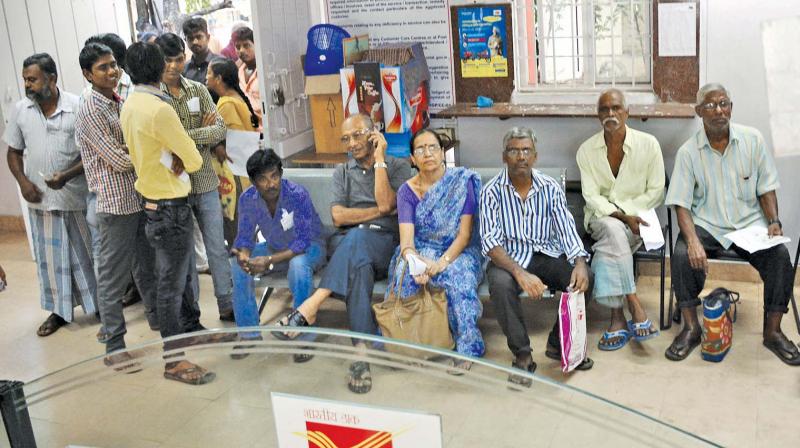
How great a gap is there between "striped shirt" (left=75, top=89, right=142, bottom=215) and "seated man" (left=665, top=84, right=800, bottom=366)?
2.80 m

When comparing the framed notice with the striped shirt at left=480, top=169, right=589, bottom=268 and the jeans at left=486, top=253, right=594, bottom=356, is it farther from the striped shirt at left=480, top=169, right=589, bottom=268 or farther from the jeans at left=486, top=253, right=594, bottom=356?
the striped shirt at left=480, top=169, right=589, bottom=268

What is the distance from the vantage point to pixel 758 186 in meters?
4.79

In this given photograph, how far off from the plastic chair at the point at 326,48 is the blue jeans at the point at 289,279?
1.52 m

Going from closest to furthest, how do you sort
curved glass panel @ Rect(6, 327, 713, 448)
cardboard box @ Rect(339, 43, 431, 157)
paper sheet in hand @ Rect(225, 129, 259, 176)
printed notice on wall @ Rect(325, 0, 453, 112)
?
curved glass panel @ Rect(6, 327, 713, 448)
paper sheet in hand @ Rect(225, 129, 259, 176)
cardboard box @ Rect(339, 43, 431, 157)
printed notice on wall @ Rect(325, 0, 453, 112)

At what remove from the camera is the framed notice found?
1.85 m

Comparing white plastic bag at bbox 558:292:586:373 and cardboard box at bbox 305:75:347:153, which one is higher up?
cardboard box at bbox 305:75:347:153

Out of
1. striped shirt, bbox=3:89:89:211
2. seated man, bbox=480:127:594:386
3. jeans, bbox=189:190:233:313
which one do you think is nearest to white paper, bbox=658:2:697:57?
seated man, bbox=480:127:594:386

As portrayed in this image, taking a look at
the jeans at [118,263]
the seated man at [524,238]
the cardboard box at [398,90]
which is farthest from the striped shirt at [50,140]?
the seated man at [524,238]

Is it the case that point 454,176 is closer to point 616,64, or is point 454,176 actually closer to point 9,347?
point 616,64

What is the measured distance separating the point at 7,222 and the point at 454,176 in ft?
15.2

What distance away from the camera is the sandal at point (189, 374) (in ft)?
7.60

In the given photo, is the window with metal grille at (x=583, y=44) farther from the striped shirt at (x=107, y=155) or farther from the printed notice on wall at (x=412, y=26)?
the striped shirt at (x=107, y=155)

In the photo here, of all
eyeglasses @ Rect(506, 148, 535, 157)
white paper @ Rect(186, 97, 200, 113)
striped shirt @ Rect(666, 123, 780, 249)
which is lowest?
striped shirt @ Rect(666, 123, 780, 249)

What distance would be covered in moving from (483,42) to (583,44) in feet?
2.03
